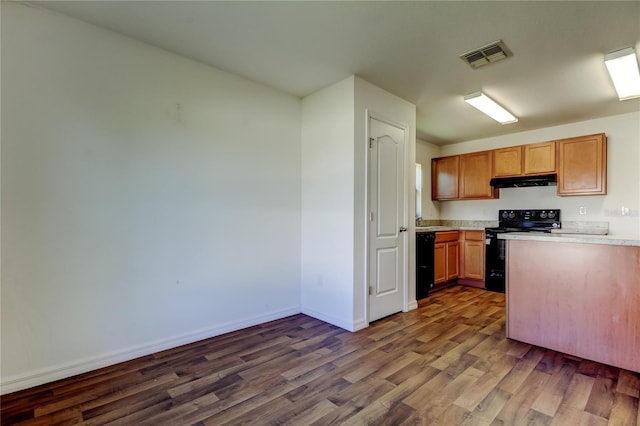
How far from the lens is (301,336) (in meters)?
2.97

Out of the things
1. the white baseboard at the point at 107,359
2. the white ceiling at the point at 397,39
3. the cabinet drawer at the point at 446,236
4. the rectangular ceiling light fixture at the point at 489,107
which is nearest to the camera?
the white baseboard at the point at 107,359

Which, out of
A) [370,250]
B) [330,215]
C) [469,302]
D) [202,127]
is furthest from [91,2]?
[469,302]

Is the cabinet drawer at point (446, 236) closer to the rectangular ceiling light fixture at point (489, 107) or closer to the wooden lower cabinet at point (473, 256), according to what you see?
the wooden lower cabinet at point (473, 256)

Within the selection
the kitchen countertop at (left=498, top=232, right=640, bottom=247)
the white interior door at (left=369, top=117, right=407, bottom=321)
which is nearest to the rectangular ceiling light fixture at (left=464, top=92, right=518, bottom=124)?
the white interior door at (left=369, top=117, right=407, bottom=321)

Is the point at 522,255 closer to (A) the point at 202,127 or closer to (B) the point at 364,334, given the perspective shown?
(B) the point at 364,334

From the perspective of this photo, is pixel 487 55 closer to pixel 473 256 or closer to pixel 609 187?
pixel 609 187

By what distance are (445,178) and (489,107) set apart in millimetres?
1994

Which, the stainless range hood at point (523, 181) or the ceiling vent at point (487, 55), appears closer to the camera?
the ceiling vent at point (487, 55)

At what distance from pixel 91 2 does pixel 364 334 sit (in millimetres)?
3470

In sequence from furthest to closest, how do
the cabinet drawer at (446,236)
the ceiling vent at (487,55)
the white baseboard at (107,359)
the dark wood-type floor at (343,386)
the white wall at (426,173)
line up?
the white wall at (426,173), the cabinet drawer at (446,236), the ceiling vent at (487,55), the white baseboard at (107,359), the dark wood-type floor at (343,386)

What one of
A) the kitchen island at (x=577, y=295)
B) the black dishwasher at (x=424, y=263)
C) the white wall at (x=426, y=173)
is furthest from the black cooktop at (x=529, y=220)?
the kitchen island at (x=577, y=295)

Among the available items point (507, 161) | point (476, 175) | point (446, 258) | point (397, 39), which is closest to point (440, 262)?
point (446, 258)

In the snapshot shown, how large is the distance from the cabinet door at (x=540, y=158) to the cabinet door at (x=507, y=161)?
96 millimetres

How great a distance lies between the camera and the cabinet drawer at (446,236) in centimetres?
481
